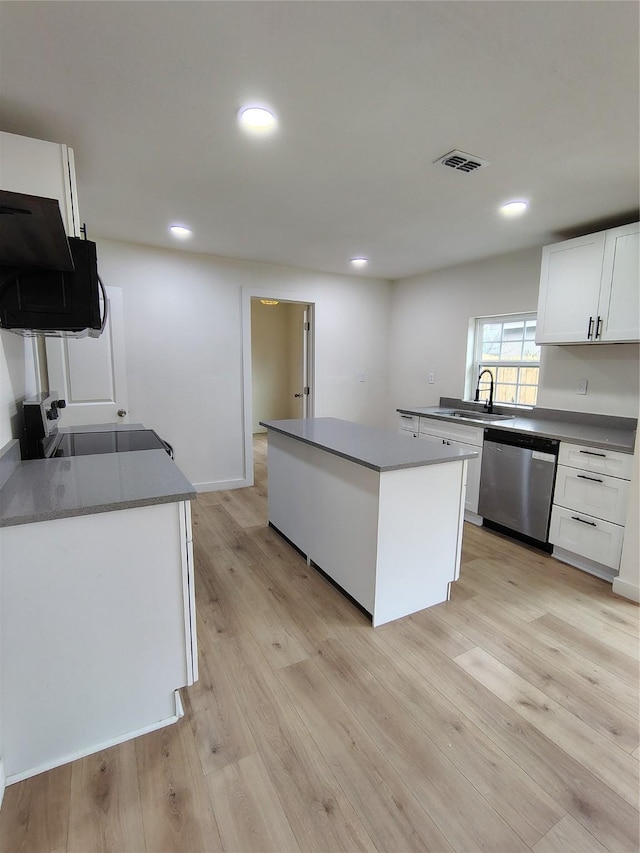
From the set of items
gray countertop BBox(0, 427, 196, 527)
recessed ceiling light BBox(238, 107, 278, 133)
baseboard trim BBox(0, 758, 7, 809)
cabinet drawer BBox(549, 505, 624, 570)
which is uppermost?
recessed ceiling light BBox(238, 107, 278, 133)

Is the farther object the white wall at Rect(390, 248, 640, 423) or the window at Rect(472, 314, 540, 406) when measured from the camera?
the window at Rect(472, 314, 540, 406)

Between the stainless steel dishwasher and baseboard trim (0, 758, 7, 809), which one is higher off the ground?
the stainless steel dishwasher

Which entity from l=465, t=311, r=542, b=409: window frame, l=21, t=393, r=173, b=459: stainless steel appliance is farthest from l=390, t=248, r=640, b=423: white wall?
l=21, t=393, r=173, b=459: stainless steel appliance

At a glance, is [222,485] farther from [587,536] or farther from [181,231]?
[587,536]

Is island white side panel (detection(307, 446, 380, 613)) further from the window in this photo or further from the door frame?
the window

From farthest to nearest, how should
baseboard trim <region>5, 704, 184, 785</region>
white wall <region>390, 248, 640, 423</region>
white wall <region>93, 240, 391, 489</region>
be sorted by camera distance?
white wall <region>93, 240, 391, 489</region>, white wall <region>390, 248, 640, 423</region>, baseboard trim <region>5, 704, 184, 785</region>

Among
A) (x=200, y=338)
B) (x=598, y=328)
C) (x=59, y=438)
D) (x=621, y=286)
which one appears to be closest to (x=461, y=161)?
(x=621, y=286)

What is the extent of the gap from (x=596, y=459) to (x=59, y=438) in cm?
333

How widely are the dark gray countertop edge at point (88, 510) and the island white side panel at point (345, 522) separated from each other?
39.0 inches

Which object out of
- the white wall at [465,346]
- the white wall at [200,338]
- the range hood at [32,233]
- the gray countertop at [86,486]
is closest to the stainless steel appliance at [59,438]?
the gray countertop at [86,486]

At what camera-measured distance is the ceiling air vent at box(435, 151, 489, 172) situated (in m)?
1.98

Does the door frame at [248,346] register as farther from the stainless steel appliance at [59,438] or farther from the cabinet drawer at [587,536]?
the cabinet drawer at [587,536]

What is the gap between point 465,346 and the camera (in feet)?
14.0

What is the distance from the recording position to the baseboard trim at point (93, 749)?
1.35 metres
